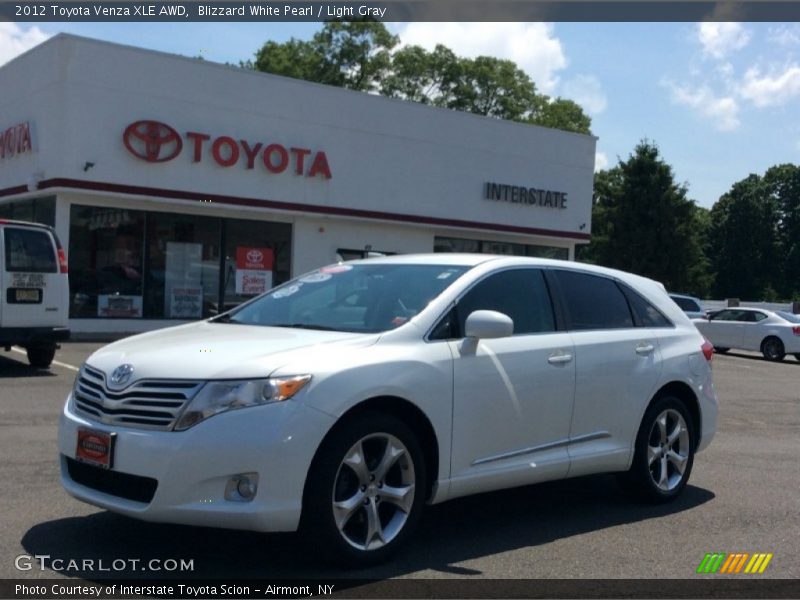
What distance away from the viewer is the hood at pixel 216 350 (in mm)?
4816

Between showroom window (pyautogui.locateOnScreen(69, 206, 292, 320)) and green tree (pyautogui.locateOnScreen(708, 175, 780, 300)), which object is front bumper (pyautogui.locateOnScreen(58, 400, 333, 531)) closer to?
showroom window (pyautogui.locateOnScreen(69, 206, 292, 320))

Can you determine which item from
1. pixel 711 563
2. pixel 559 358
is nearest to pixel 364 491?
pixel 559 358

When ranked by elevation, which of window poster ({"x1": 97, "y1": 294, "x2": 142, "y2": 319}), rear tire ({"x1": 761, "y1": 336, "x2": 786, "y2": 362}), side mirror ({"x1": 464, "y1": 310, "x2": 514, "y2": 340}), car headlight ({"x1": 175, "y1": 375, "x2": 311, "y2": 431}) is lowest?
rear tire ({"x1": 761, "y1": 336, "x2": 786, "y2": 362})

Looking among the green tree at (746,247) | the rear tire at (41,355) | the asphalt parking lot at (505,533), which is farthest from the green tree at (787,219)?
the asphalt parking lot at (505,533)

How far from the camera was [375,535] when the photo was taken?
5.08m

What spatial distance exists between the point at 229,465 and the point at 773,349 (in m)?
24.0

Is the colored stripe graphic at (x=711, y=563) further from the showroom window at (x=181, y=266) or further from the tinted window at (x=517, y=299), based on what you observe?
the showroom window at (x=181, y=266)

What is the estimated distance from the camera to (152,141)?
21.6m

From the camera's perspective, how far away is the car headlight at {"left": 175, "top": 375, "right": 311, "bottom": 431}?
469cm

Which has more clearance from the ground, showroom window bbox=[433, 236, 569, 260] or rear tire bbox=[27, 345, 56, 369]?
showroom window bbox=[433, 236, 569, 260]

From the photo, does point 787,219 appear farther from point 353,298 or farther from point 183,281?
point 353,298

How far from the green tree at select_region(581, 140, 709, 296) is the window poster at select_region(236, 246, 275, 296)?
3185 centimetres

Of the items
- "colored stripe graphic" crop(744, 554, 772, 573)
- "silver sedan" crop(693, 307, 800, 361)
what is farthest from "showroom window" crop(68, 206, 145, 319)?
"colored stripe graphic" crop(744, 554, 772, 573)

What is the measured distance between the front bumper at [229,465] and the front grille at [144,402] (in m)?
0.09
